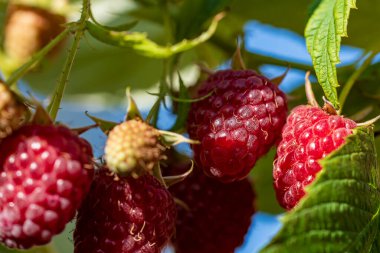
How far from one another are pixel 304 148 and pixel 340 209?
19 centimetres

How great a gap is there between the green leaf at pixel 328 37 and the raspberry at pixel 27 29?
1.01 meters

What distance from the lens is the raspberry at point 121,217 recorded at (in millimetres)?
1321

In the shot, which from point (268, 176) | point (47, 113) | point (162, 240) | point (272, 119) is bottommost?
point (268, 176)

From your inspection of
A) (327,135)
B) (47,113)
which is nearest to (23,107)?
(47,113)

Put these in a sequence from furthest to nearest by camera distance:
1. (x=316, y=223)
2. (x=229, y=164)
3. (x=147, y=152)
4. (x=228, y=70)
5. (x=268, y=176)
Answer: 1. (x=268, y=176)
2. (x=228, y=70)
3. (x=229, y=164)
4. (x=147, y=152)
5. (x=316, y=223)

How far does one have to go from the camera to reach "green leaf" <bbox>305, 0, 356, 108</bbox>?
4.44ft

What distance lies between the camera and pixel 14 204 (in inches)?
47.6

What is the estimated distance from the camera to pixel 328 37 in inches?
54.8

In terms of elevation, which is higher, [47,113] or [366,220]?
[47,113]

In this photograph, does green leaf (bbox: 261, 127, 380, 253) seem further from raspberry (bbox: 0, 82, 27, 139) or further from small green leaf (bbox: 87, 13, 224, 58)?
raspberry (bbox: 0, 82, 27, 139)

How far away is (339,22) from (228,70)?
0.89 feet

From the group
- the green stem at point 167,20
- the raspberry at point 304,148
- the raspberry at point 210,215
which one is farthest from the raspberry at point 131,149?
the green stem at point 167,20

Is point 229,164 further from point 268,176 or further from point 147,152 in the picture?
point 268,176

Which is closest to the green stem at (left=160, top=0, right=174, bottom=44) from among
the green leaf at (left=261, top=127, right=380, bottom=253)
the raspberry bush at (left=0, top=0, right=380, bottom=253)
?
the raspberry bush at (left=0, top=0, right=380, bottom=253)
